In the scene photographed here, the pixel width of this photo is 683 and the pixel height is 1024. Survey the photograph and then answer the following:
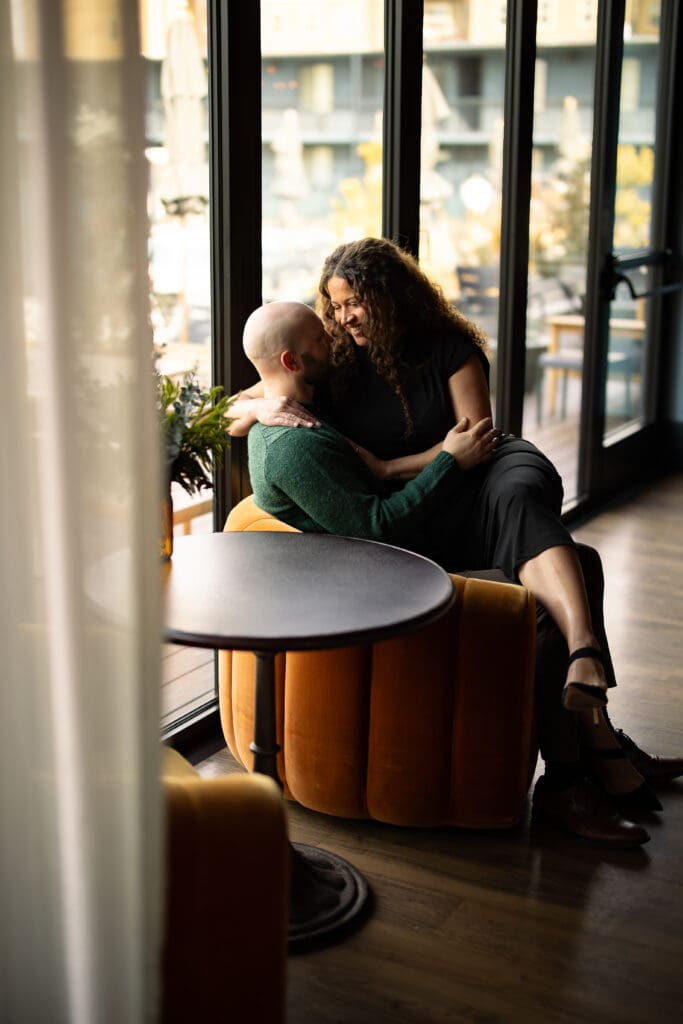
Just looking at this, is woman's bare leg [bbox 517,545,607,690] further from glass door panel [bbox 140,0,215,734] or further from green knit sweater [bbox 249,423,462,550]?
glass door panel [bbox 140,0,215,734]

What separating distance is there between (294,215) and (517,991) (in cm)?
189

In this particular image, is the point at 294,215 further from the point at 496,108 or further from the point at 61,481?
the point at 61,481

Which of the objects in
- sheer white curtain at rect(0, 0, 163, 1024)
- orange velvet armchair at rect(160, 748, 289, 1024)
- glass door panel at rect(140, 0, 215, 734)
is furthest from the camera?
glass door panel at rect(140, 0, 215, 734)

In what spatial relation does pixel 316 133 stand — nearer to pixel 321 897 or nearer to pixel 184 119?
pixel 184 119

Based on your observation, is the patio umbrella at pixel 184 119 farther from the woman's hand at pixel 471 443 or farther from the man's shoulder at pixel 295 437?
the woman's hand at pixel 471 443

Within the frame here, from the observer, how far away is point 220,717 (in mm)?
3020

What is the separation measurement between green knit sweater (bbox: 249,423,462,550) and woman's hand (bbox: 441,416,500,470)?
0.07 m

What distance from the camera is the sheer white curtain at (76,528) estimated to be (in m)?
1.32

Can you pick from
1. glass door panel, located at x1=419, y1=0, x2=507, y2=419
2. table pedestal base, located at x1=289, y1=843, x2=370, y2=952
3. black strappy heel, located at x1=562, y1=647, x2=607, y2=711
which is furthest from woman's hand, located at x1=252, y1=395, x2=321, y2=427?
glass door panel, located at x1=419, y1=0, x2=507, y2=419

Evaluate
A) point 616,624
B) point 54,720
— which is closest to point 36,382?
point 54,720

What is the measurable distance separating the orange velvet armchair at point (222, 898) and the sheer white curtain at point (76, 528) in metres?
0.16

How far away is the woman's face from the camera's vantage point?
285cm

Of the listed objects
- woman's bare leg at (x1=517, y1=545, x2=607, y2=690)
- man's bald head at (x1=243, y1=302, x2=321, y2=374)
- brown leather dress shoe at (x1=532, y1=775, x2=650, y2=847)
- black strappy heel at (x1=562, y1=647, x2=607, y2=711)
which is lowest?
brown leather dress shoe at (x1=532, y1=775, x2=650, y2=847)

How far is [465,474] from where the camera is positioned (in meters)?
2.80
